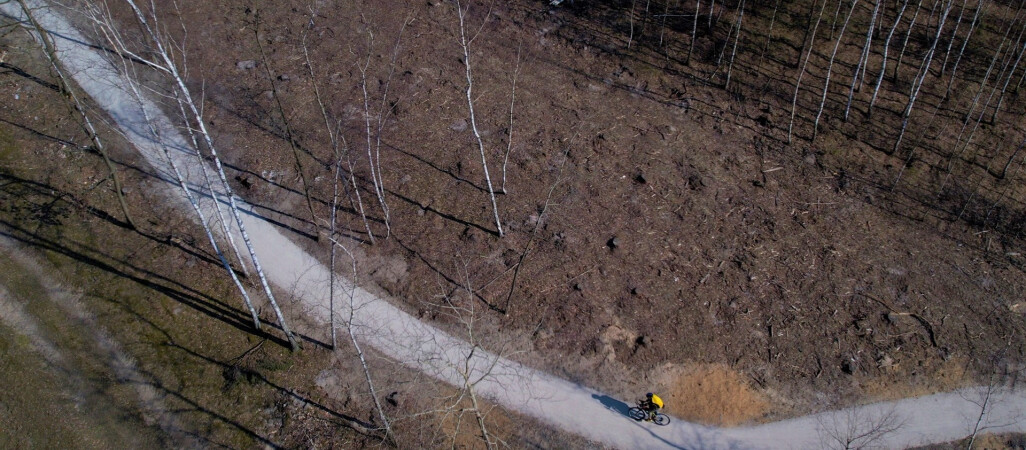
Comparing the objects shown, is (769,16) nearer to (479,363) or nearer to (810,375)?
(810,375)

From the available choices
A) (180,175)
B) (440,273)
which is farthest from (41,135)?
(440,273)

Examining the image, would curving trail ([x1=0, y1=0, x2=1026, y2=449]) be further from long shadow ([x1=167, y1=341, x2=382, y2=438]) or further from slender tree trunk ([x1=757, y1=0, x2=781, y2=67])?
slender tree trunk ([x1=757, y1=0, x2=781, y2=67])

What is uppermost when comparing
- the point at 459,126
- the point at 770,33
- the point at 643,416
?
the point at 770,33

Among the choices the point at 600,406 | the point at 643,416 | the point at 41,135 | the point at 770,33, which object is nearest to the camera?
the point at 643,416

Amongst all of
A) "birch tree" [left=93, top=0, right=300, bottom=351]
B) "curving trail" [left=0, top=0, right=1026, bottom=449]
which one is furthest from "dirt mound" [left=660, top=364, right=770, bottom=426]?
"birch tree" [left=93, top=0, right=300, bottom=351]

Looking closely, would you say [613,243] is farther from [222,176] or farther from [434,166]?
[222,176]

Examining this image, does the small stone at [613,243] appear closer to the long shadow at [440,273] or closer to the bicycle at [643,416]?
the long shadow at [440,273]
